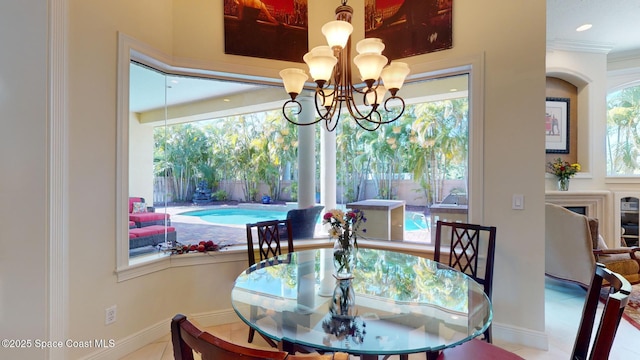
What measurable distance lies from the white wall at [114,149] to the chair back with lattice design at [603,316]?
1.30 metres

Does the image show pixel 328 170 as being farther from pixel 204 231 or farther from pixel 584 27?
pixel 584 27

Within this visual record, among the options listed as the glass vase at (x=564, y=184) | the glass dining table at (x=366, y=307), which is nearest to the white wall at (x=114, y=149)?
the glass dining table at (x=366, y=307)

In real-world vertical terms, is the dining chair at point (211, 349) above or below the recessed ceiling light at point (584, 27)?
below

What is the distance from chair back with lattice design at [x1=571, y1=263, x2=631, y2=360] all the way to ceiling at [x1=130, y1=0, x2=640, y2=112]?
3098 millimetres

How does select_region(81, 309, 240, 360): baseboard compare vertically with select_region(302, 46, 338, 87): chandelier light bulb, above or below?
below

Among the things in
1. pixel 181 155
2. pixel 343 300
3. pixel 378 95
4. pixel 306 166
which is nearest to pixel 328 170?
pixel 306 166

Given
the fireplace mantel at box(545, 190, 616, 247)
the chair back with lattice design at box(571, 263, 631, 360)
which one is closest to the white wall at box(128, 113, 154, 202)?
the chair back with lattice design at box(571, 263, 631, 360)

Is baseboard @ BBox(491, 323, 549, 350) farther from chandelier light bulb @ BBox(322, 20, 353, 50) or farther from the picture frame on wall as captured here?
the picture frame on wall

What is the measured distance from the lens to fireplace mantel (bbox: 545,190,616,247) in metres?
4.56

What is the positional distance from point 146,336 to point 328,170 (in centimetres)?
247

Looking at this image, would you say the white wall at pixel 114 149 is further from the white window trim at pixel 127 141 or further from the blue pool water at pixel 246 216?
the blue pool water at pixel 246 216

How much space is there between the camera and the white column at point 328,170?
12.2ft

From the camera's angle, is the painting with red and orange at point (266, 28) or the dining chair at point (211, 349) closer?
Result: the dining chair at point (211, 349)

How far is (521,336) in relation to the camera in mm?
2494
